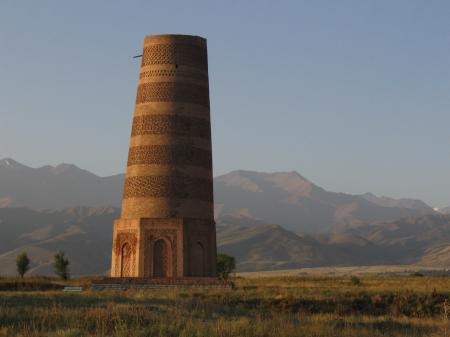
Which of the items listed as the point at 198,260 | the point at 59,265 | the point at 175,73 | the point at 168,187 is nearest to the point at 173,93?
the point at 175,73

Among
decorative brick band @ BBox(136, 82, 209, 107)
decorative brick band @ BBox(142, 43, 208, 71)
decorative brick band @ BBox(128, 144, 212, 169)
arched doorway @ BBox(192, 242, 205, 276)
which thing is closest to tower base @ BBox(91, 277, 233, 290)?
arched doorway @ BBox(192, 242, 205, 276)

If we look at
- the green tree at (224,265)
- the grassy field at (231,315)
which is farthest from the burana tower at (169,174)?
the green tree at (224,265)

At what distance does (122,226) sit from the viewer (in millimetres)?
42000

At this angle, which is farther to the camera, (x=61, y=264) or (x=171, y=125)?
(x=61, y=264)

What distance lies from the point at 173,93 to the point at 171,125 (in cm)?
195

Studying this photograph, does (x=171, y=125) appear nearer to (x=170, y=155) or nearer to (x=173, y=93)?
(x=170, y=155)

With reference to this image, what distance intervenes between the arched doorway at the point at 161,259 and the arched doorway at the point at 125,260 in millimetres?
1709

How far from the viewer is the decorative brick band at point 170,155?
40938mm

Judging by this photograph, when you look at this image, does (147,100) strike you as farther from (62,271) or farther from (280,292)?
(62,271)

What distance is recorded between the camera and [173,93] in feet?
137

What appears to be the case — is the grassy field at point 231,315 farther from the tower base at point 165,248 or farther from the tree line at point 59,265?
the tree line at point 59,265

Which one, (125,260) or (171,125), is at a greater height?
(171,125)

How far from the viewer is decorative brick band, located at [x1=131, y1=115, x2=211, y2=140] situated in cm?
4128

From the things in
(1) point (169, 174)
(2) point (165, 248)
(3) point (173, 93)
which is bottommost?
(2) point (165, 248)
